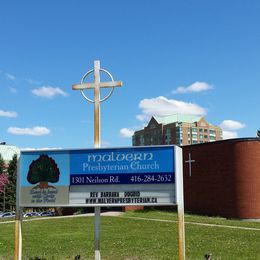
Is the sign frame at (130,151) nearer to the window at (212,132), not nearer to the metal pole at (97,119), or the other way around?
the metal pole at (97,119)

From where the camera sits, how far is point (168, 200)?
9562mm

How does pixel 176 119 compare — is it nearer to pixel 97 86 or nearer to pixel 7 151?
pixel 7 151

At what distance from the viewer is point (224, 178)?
36375mm

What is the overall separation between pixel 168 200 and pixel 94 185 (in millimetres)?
1669

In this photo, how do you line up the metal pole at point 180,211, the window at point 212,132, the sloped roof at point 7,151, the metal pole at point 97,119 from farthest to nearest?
the window at point 212,132 → the sloped roof at point 7,151 → the metal pole at point 97,119 → the metal pole at point 180,211

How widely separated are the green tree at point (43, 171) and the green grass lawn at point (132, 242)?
13.3ft

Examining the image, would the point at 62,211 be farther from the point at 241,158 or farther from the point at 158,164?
the point at 158,164

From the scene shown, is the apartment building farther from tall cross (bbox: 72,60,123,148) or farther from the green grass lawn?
tall cross (bbox: 72,60,123,148)

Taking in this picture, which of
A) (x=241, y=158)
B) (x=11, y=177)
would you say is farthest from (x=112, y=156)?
(x=11, y=177)

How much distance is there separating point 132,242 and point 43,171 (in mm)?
8976

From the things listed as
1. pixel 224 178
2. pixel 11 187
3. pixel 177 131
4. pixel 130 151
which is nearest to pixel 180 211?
pixel 130 151

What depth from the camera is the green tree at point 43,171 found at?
1032 centimetres

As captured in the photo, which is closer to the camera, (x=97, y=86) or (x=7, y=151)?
(x=97, y=86)

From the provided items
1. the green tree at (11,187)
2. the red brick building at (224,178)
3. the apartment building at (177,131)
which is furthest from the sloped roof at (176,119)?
the red brick building at (224,178)
